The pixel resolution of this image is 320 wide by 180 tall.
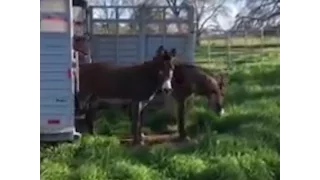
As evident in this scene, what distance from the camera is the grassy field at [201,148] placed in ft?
4.40

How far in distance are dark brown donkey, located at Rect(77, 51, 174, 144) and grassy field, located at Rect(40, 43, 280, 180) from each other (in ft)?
0.15

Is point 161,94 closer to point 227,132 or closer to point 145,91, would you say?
point 145,91

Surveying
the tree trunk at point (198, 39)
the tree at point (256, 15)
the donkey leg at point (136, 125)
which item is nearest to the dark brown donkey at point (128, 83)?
the donkey leg at point (136, 125)

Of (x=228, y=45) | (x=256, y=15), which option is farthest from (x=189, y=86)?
(x=256, y=15)

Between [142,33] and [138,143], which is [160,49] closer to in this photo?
[142,33]

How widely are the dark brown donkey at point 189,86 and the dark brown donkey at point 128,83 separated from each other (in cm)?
2

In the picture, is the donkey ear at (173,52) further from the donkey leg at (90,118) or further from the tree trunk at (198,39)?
the donkey leg at (90,118)

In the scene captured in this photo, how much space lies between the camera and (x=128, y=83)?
157cm

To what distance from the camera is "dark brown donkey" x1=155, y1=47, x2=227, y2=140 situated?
1449 millimetres

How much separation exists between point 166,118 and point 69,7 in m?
0.41

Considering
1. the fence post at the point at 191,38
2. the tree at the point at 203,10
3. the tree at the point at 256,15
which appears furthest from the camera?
the fence post at the point at 191,38

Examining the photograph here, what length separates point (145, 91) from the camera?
59.8 inches
